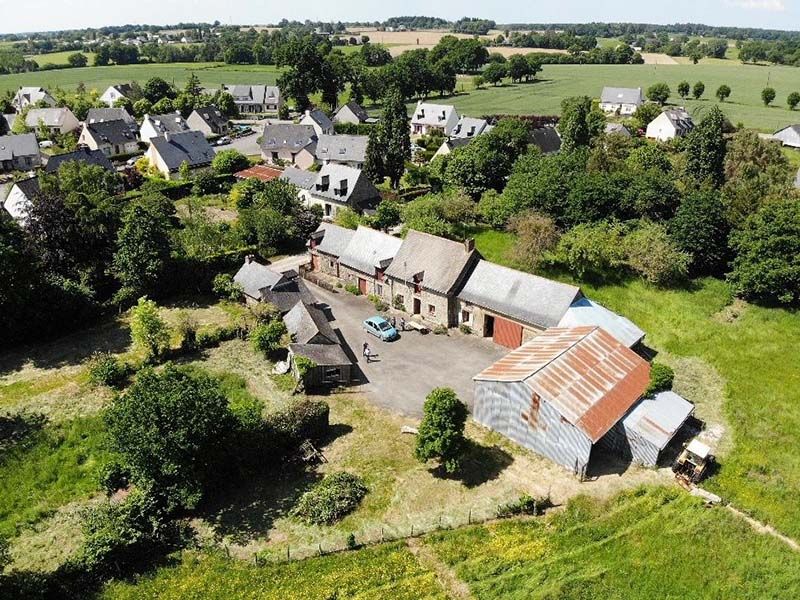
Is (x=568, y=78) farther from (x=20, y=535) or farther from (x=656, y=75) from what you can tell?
(x=20, y=535)

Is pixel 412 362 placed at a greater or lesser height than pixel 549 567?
greater

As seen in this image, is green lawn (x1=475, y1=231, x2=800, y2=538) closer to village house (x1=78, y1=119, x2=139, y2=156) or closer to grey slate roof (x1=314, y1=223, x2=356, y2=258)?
grey slate roof (x1=314, y1=223, x2=356, y2=258)

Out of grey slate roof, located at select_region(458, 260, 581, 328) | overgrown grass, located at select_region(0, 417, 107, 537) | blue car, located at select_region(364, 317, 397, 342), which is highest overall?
grey slate roof, located at select_region(458, 260, 581, 328)

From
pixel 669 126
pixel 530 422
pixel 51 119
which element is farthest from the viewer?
pixel 51 119

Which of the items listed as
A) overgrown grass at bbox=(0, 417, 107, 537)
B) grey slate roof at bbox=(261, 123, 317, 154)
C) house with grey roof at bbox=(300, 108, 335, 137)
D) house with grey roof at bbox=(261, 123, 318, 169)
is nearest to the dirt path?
overgrown grass at bbox=(0, 417, 107, 537)

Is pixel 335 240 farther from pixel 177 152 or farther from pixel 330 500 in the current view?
pixel 177 152

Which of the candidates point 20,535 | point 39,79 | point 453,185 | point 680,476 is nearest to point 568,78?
point 453,185

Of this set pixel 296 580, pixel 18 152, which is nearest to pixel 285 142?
pixel 18 152
